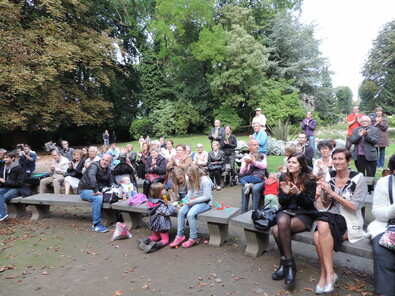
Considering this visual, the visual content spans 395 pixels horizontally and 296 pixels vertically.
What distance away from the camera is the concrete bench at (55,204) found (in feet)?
17.7

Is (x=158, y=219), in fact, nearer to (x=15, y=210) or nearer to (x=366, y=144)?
(x=15, y=210)

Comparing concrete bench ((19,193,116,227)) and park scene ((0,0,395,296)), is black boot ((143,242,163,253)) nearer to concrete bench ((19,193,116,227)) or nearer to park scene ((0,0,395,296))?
park scene ((0,0,395,296))

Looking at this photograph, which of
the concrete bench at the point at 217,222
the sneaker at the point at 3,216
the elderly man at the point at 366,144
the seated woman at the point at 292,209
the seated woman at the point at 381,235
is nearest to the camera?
the seated woman at the point at 381,235

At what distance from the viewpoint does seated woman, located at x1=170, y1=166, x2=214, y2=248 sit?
4211 millimetres

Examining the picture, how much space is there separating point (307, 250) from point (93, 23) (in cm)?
2403

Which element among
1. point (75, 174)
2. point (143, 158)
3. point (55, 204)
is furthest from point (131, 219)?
point (75, 174)

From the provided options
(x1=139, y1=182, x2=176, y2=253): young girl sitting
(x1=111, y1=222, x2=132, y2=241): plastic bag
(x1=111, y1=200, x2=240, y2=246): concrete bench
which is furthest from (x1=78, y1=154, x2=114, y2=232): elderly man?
(x1=139, y1=182, x2=176, y2=253): young girl sitting

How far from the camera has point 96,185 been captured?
5336 millimetres

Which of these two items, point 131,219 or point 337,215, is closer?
point 337,215

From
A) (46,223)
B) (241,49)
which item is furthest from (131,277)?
(241,49)

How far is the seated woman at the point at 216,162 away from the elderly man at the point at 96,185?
2929mm

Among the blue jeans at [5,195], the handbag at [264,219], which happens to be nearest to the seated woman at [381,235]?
the handbag at [264,219]

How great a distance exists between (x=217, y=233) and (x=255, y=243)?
0.66 meters

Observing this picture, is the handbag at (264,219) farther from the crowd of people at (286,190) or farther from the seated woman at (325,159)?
the seated woman at (325,159)
